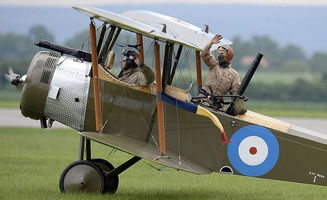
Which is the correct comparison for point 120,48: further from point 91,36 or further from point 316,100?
point 316,100

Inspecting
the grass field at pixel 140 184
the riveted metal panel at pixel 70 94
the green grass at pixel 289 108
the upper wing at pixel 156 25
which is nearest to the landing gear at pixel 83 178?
the grass field at pixel 140 184

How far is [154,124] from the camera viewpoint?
11469mm

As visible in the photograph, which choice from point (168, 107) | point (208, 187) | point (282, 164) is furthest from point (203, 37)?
point (208, 187)

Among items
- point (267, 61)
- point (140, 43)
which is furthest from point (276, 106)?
point (267, 61)

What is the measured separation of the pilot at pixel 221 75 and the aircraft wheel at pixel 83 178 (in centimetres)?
188

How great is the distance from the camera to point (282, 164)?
36.9 feet

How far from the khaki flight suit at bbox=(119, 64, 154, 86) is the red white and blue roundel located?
1.32m

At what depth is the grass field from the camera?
467 inches

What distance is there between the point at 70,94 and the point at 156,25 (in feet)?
5.49

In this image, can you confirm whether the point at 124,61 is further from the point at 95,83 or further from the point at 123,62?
the point at 95,83

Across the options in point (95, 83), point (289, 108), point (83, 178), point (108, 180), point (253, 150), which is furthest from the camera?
point (289, 108)

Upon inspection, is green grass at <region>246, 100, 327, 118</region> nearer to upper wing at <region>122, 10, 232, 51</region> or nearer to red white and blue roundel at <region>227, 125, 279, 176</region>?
upper wing at <region>122, 10, 232, 51</region>

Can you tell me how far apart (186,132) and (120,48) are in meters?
1.58

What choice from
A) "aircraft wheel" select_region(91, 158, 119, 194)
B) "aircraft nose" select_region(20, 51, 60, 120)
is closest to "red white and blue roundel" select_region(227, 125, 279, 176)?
"aircraft wheel" select_region(91, 158, 119, 194)
